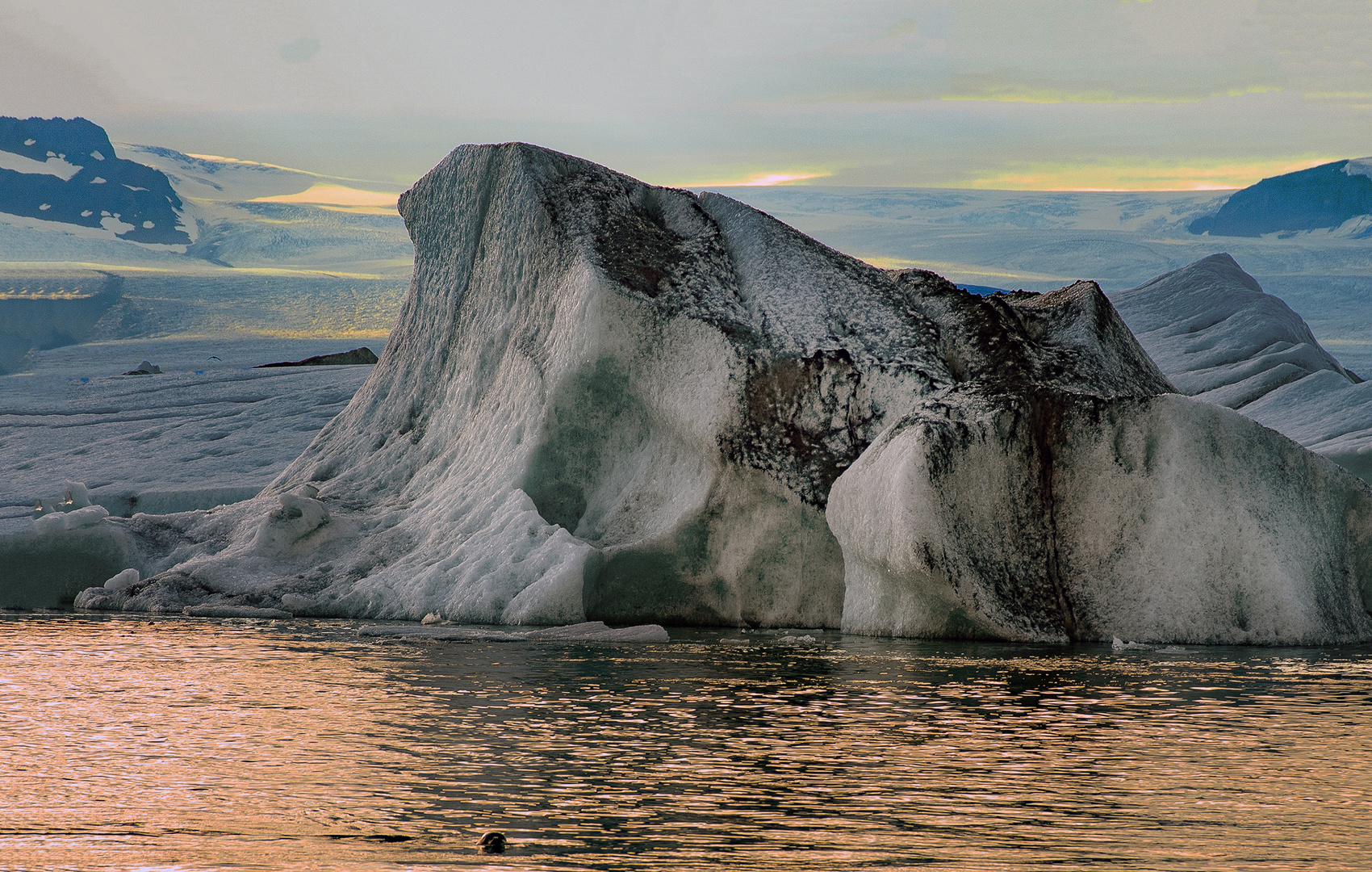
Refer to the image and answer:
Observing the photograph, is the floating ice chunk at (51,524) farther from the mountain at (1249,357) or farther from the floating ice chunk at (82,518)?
the mountain at (1249,357)

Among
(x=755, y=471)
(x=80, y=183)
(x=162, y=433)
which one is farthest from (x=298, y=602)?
(x=80, y=183)

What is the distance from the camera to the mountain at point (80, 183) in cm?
7162

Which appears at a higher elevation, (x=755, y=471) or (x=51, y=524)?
(x=755, y=471)

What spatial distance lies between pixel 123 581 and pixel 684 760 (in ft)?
27.0

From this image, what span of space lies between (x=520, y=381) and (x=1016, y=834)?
27.3 ft

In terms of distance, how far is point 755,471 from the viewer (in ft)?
34.0

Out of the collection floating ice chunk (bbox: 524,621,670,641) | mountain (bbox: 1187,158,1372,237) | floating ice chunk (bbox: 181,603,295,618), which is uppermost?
mountain (bbox: 1187,158,1372,237)

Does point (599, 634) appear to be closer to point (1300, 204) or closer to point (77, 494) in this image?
point (77, 494)

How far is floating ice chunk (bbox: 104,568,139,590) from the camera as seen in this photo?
11656 mm

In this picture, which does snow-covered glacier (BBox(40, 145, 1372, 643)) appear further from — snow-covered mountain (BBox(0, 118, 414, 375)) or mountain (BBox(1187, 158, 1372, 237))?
mountain (BBox(1187, 158, 1372, 237))

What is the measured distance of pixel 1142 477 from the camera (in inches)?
369

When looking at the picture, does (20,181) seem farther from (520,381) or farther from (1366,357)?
(520,381)

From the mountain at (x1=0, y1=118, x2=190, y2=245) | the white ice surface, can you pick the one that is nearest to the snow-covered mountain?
the mountain at (x1=0, y1=118, x2=190, y2=245)

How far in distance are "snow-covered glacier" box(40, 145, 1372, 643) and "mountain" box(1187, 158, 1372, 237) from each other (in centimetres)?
5097
